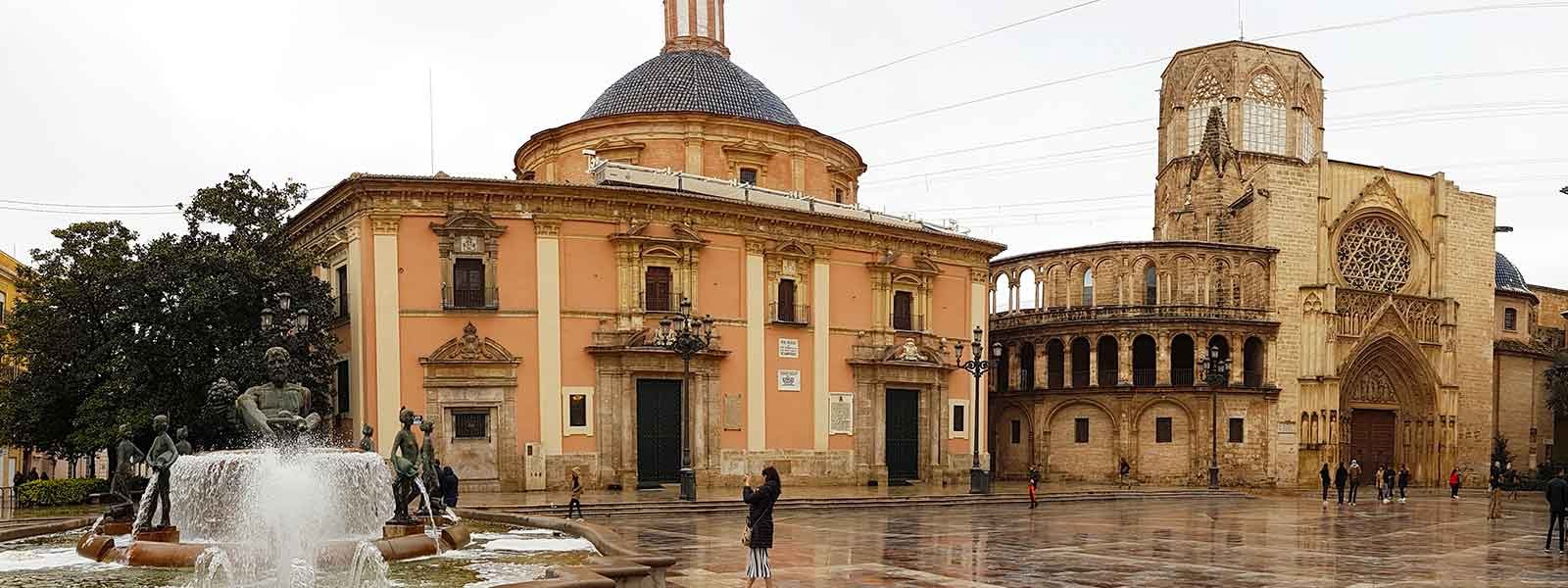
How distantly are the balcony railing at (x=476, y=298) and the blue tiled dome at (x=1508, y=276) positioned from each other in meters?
45.3

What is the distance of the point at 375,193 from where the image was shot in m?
26.2

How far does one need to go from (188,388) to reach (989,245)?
21.6 metres

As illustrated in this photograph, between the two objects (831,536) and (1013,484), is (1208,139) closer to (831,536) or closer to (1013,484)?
(1013,484)

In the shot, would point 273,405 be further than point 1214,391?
No

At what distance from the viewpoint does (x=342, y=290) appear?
91.3 ft

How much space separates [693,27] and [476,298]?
50.9ft

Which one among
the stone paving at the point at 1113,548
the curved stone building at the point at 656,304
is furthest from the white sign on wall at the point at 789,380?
the stone paving at the point at 1113,548

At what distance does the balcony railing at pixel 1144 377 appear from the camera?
132 ft

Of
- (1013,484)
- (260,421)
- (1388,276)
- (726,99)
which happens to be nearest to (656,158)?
(726,99)

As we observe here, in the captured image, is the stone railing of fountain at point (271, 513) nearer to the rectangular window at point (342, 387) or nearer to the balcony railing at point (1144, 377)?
the rectangular window at point (342, 387)

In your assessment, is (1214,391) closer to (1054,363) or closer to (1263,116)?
(1054,363)

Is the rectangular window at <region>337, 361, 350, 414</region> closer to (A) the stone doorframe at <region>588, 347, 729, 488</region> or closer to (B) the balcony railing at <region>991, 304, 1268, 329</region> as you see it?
(A) the stone doorframe at <region>588, 347, 729, 488</region>

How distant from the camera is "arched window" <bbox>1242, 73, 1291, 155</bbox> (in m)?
47.2

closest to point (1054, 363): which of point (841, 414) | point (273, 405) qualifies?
point (841, 414)
